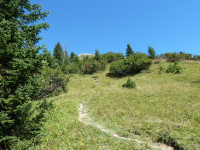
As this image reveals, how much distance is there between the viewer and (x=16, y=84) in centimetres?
437

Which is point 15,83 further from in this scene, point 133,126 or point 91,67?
point 91,67

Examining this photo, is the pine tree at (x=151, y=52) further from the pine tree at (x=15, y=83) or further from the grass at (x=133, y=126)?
the pine tree at (x=15, y=83)

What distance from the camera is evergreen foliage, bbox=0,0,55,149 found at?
12.8 feet

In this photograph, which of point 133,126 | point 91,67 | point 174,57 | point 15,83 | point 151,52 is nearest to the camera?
point 15,83

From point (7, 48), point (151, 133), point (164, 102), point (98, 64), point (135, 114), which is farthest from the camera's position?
point (98, 64)

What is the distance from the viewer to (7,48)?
3.97 meters

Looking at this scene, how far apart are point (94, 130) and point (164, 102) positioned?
8267 millimetres

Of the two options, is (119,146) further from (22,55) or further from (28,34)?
(28,34)

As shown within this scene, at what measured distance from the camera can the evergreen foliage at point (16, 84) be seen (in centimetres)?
390

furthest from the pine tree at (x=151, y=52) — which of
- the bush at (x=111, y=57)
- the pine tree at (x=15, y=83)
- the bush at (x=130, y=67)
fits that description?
the pine tree at (x=15, y=83)

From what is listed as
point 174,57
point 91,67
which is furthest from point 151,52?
point 91,67

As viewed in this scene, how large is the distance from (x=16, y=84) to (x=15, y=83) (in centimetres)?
6

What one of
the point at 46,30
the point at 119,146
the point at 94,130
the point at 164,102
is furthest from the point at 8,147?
the point at 164,102

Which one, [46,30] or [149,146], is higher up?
[46,30]
